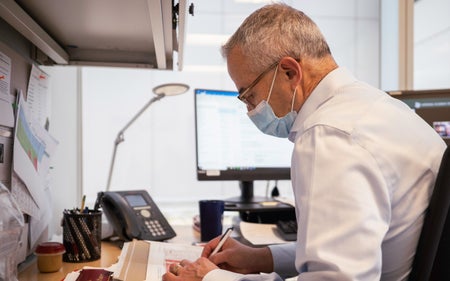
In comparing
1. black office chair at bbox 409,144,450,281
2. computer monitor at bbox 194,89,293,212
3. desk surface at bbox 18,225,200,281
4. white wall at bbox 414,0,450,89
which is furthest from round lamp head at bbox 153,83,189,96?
white wall at bbox 414,0,450,89

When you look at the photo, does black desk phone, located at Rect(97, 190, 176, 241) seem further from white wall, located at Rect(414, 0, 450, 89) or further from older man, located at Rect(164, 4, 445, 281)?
white wall, located at Rect(414, 0, 450, 89)

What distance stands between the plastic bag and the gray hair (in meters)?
0.56

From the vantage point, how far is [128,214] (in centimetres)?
117

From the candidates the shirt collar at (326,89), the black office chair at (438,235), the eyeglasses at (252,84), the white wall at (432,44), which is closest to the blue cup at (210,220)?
the eyeglasses at (252,84)

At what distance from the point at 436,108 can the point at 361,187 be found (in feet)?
3.13

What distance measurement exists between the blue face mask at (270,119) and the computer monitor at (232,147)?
574mm

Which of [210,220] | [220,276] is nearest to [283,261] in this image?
[220,276]

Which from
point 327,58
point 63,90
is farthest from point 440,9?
point 63,90

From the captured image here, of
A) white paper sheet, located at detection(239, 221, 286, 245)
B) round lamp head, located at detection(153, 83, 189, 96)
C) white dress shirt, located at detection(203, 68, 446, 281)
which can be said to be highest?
round lamp head, located at detection(153, 83, 189, 96)

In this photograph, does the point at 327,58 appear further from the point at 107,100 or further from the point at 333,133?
the point at 107,100

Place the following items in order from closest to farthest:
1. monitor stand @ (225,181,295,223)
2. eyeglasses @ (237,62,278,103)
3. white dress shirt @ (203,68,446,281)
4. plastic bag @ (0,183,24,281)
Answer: white dress shirt @ (203,68,446,281) → plastic bag @ (0,183,24,281) → eyeglasses @ (237,62,278,103) → monitor stand @ (225,181,295,223)

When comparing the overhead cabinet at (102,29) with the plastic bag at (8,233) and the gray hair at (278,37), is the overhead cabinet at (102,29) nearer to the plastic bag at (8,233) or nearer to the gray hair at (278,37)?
the gray hair at (278,37)

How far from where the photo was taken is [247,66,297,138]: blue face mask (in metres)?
0.83

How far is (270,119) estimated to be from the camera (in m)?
0.86
